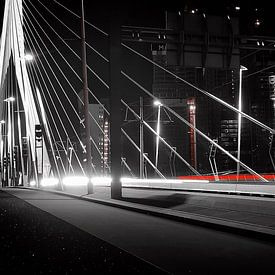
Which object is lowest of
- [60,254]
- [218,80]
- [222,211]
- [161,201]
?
[161,201]

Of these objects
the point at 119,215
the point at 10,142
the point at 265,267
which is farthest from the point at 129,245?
the point at 10,142

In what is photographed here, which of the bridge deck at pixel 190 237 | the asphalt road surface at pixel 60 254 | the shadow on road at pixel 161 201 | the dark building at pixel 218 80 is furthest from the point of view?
the dark building at pixel 218 80

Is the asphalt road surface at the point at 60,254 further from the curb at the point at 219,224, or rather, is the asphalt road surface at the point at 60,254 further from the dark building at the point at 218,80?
the dark building at the point at 218,80

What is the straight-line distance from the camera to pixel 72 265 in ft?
19.9

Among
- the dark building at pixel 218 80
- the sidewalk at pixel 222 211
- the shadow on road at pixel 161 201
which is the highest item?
the dark building at pixel 218 80

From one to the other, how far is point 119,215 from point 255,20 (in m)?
32.4

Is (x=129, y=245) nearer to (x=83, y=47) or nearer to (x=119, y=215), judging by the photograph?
(x=119, y=215)

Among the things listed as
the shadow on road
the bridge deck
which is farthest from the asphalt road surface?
the shadow on road

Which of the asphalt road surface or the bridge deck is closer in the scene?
the asphalt road surface

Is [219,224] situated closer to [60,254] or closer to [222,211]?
[222,211]

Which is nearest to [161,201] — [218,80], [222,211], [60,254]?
[222,211]

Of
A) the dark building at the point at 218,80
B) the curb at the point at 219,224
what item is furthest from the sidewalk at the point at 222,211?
the dark building at the point at 218,80

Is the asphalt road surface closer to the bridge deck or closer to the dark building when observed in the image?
the bridge deck

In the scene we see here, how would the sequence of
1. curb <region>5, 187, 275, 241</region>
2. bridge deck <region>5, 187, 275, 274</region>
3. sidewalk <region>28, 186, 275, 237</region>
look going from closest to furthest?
bridge deck <region>5, 187, 275, 274</region>, curb <region>5, 187, 275, 241</region>, sidewalk <region>28, 186, 275, 237</region>
